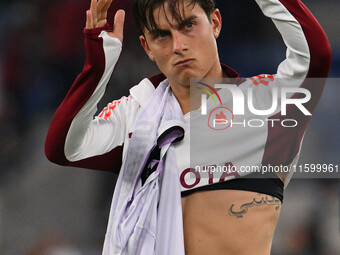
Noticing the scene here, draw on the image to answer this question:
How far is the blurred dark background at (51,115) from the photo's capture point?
8.10 ft

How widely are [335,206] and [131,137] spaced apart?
1258 millimetres

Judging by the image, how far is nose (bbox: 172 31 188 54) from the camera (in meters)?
1.44

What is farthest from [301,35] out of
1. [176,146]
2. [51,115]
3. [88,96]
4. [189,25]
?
[51,115]

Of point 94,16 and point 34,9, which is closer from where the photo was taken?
point 94,16

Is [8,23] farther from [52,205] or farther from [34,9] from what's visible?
[52,205]

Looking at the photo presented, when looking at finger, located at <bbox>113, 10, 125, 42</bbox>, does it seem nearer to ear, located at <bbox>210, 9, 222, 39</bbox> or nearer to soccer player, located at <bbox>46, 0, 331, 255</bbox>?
soccer player, located at <bbox>46, 0, 331, 255</bbox>

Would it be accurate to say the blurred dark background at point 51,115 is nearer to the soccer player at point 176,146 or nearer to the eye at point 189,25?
the soccer player at point 176,146

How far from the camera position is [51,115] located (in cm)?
261

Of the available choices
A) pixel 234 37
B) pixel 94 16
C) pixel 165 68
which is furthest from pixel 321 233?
pixel 94 16

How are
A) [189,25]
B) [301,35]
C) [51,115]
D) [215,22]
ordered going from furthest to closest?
[51,115] → [215,22] → [189,25] → [301,35]

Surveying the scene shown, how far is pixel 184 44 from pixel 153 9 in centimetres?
12

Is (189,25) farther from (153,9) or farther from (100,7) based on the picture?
(100,7)

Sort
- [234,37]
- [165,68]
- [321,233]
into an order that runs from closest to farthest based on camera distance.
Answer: [165,68], [321,233], [234,37]

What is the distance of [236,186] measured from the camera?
148 centimetres
